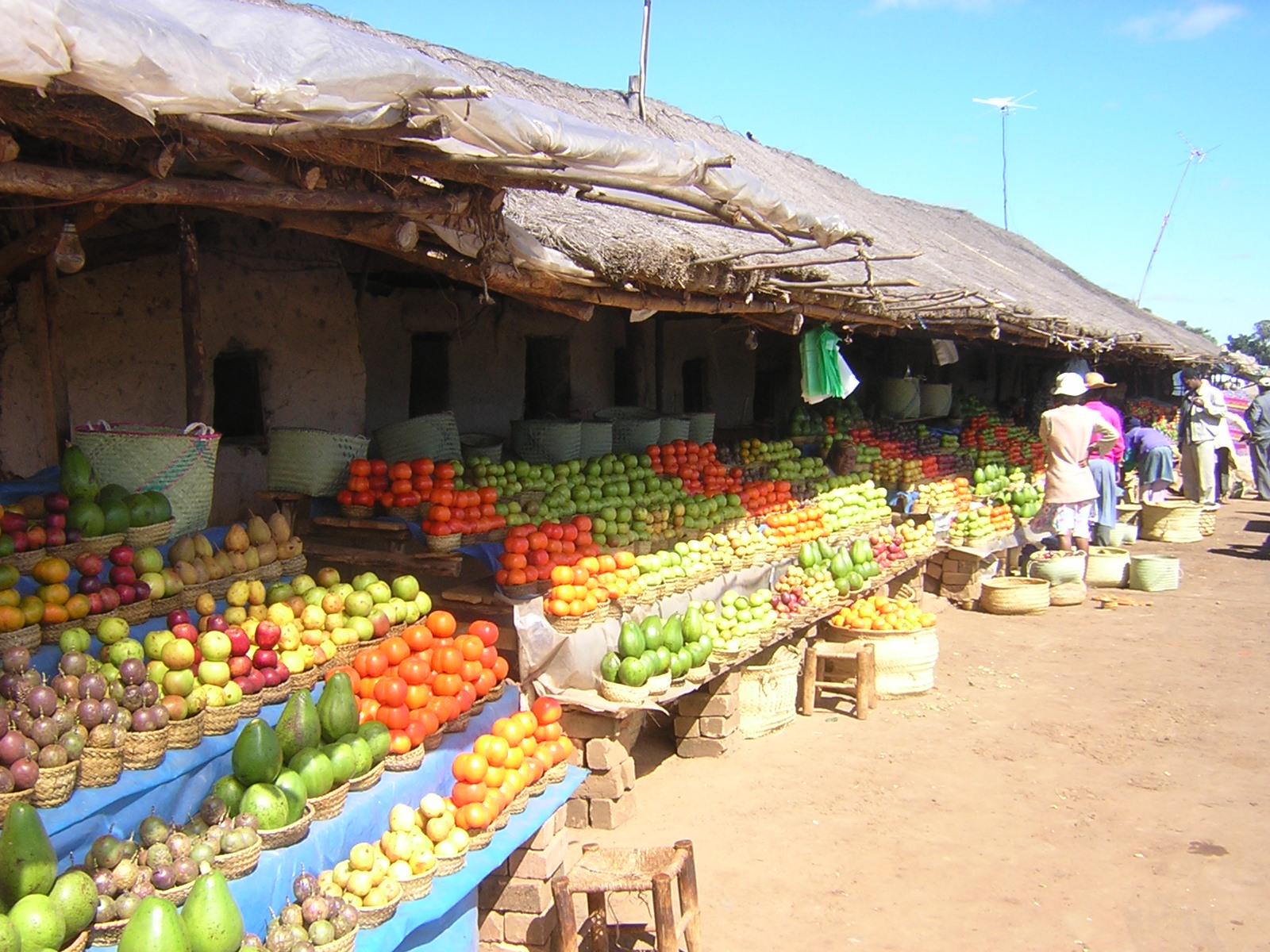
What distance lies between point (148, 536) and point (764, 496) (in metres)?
5.54

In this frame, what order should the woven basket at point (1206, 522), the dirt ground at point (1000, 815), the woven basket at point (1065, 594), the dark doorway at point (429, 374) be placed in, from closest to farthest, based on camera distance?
the dirt ground at point (1000, 815) < the dark doorway at point (429, 374) < the woven basket at point (1065, 594) < the woven basket at point (1206, 522)

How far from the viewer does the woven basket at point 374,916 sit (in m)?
3.37

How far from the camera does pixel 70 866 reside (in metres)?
3.06

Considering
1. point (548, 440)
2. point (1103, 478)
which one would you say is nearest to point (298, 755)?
point (548, 440)

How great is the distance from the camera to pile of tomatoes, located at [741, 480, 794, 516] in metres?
8.70

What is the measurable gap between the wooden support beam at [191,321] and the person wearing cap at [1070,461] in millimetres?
8417

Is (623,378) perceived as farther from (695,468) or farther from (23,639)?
(23,639)

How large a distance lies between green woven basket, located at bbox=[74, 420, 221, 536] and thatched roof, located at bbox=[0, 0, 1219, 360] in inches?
43.5

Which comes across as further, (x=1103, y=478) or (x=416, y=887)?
(x=1103, y=478)

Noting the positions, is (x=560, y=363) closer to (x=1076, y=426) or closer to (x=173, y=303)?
(x=173, y=303)

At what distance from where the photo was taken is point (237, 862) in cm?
316

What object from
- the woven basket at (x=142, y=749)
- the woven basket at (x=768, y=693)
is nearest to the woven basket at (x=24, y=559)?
the woven basket at (x=142, y=749)

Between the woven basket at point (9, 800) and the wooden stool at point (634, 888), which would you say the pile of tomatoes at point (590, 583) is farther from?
the woven basket at point (9, 800)

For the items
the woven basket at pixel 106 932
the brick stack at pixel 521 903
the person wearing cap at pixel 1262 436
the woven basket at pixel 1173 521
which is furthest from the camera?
the woven basket at pixel 1173 521
